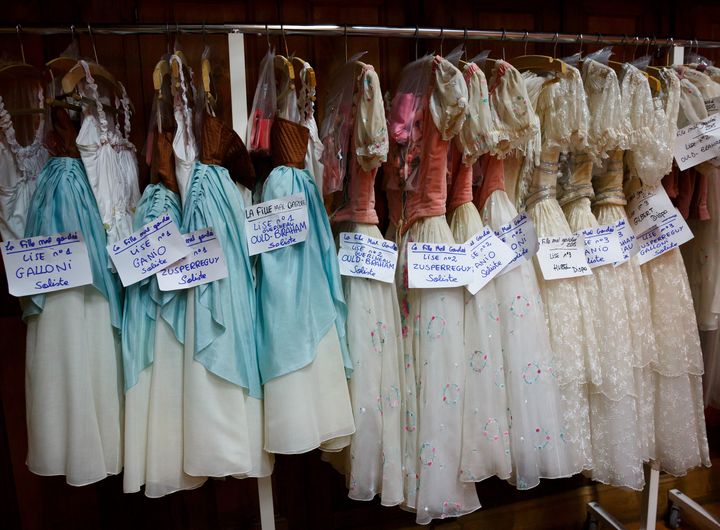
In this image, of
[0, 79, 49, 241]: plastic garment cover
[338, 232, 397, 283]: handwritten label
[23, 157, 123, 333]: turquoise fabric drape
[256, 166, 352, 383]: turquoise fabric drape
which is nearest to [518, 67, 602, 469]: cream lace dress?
[338, 232, 397, 283]: handwritten label

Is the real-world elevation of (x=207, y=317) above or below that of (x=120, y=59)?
below

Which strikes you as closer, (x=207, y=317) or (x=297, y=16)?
(x=207, y=317)

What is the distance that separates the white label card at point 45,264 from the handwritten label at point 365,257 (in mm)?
495

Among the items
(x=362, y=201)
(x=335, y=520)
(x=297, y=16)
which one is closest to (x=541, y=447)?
(x=362, y=201)

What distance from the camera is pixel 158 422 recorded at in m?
0.97

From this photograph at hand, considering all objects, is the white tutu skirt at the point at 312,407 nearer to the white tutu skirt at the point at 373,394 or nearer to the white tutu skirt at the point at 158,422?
the white tutu skirt at the point at 373,394

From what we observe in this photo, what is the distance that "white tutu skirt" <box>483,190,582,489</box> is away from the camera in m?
1.11

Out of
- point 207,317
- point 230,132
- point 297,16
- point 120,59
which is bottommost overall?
point 207,317

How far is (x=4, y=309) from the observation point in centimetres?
130

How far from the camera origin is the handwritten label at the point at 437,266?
3.57 ft

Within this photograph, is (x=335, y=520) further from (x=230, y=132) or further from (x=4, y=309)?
(x=230, y=132)

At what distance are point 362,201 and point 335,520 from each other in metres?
1.06

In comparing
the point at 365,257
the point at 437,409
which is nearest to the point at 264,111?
the point at 365,257

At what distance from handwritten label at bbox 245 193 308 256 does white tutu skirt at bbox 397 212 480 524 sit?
288 mm
